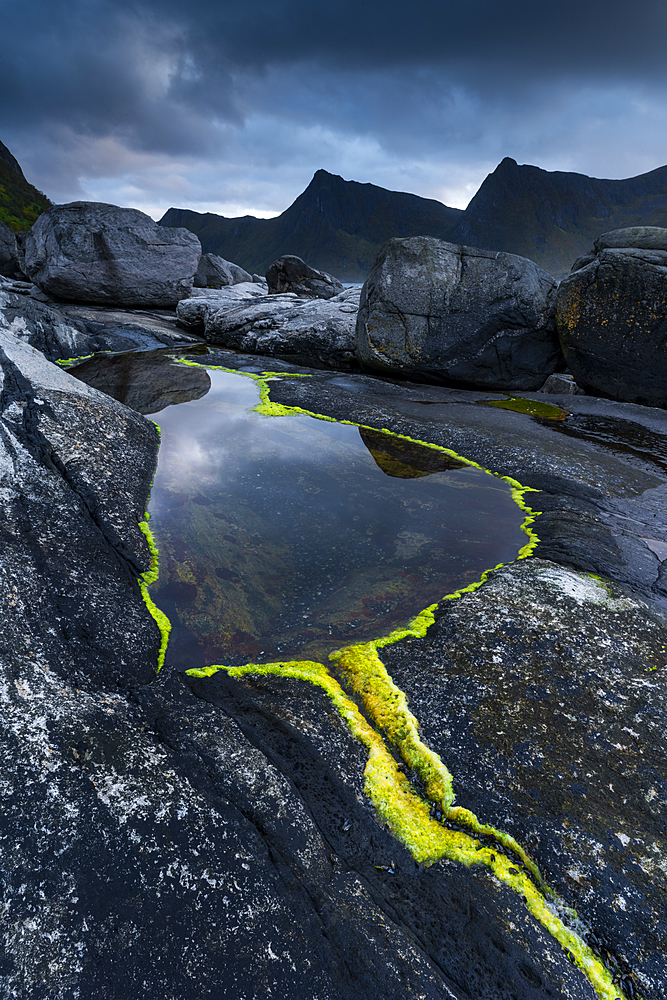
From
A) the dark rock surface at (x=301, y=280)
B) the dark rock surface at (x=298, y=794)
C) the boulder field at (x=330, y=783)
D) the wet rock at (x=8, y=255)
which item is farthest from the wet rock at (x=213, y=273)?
the dark rock surface at (x=298, y=794)

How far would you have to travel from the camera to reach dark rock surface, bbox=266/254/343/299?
37.8m

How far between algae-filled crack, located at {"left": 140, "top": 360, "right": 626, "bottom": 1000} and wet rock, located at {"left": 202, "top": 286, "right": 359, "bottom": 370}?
44.8 feet

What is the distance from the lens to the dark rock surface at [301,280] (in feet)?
124

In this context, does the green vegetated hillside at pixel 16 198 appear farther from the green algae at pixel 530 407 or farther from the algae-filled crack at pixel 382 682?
the algae-filled crack at pixel 382 682

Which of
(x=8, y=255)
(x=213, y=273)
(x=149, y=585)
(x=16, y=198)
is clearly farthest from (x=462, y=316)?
(x=16, y=198)

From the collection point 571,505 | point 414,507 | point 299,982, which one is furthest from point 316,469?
point 299,982

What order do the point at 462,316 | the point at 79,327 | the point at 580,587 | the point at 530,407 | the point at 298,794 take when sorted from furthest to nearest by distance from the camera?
the point at 79,327 < the point at 462,316 < the point at 530,407 < the point at 580,587 < the point at 298,794

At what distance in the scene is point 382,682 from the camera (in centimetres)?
503

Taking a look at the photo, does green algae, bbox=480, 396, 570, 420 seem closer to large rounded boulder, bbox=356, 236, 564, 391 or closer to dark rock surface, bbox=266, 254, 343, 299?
large rounded boulder, bbox=356, 236, 564, 391

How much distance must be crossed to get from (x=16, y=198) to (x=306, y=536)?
300 feet

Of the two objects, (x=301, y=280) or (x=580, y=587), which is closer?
(x=580, y=587)

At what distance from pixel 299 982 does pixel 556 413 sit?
14654mm

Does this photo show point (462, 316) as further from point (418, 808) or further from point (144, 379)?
point (418, 808)

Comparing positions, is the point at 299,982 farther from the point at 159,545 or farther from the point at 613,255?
the point at 613,255
